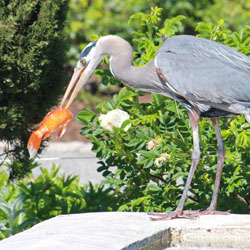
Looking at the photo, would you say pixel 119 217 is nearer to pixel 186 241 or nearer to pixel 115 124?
pixel 186 241

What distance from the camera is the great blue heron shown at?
4.31 metres

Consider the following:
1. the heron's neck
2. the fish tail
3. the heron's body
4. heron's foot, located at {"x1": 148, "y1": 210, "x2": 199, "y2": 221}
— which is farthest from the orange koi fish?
heron's foot, located at {"x1": 148, "y1": 210, "x2": 199, "y2": 221}

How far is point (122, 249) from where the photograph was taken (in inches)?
136

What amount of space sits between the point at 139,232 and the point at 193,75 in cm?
121

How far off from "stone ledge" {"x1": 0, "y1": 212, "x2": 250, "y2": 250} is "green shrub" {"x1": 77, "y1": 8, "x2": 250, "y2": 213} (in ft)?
2.21

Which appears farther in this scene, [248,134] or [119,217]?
[248,134]

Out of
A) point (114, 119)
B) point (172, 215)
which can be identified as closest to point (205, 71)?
point (114, 119)

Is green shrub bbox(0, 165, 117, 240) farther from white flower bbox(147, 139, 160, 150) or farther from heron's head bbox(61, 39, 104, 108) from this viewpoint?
heron's head bbox(61, 39, 104, 108)

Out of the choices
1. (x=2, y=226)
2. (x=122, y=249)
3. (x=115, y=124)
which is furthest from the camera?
(x=2, y=226)

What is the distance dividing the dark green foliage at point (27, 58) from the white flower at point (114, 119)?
64 cm

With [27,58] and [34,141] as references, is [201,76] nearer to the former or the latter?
[34,141]

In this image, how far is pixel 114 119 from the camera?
16.1 ft

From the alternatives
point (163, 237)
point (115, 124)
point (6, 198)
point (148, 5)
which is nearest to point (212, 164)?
point (115, 124)

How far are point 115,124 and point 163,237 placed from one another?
1230mm
